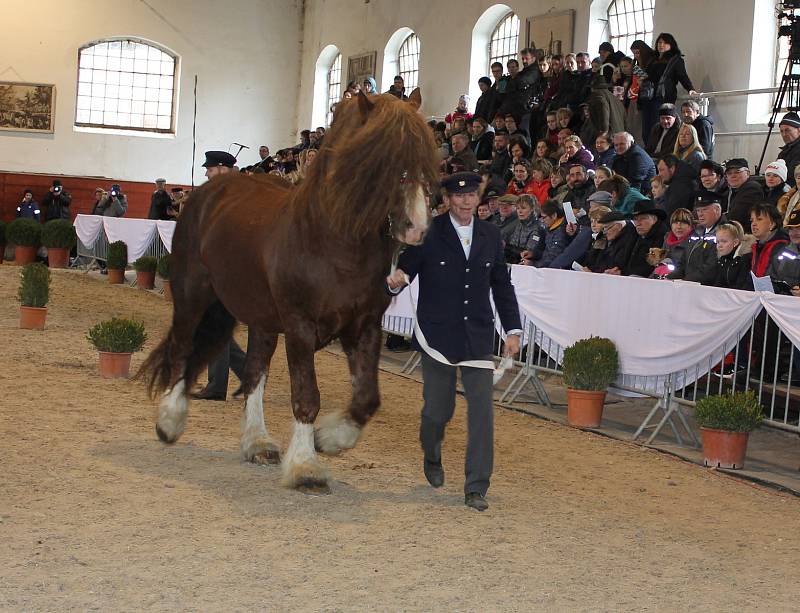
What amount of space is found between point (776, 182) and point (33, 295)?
8.55 m

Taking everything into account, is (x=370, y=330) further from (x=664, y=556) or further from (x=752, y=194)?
(x=752, y=194)

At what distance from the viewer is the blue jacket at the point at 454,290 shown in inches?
233

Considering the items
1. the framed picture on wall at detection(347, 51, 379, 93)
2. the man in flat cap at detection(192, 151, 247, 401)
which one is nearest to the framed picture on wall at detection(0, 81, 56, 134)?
the framed picture on wall at detection(347, 51, 379, 93)

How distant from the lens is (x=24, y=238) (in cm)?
2514

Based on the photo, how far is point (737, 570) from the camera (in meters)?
5.01

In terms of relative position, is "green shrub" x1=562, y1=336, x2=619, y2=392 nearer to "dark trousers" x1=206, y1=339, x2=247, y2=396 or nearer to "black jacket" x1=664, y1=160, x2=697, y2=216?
"dark trousers" x1=206, y1=339, x2=247, y2=396

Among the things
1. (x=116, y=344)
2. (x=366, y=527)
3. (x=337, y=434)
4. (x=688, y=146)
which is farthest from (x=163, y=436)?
(x=688, y=146)

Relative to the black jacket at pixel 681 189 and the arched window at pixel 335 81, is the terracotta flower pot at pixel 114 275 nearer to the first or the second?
the arched window at pixel 335 81

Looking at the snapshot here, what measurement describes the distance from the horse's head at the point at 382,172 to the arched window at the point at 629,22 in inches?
549

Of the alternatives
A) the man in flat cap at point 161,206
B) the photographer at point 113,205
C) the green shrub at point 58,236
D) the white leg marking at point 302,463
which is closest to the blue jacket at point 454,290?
the white leg marking at point 302,463

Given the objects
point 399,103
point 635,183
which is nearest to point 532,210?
point 635,183

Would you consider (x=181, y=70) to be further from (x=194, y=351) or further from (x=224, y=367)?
(x=194, y=351)

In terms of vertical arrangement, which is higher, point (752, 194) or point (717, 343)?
point (752, 194)

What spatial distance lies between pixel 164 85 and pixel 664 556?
98.8 feet
